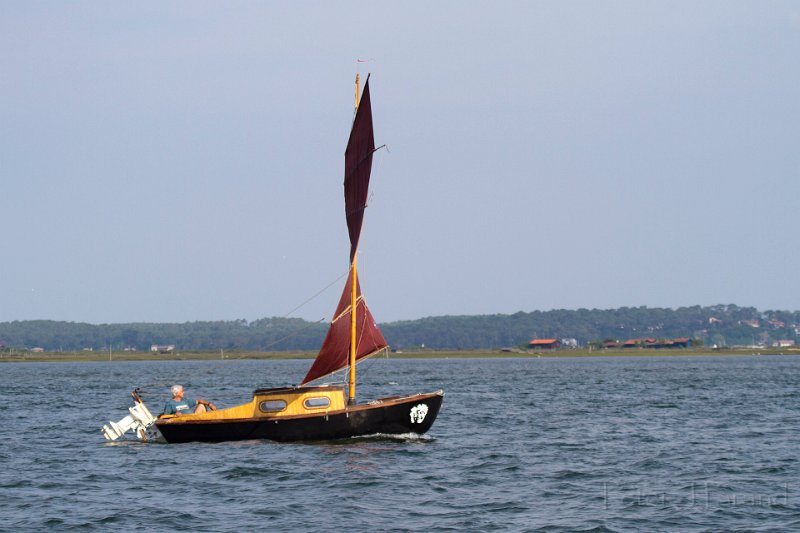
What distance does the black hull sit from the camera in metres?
39.8

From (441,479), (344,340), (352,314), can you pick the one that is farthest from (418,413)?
(441,479)

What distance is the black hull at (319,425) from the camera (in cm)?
3975

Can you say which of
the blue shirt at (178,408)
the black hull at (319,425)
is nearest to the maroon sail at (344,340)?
the black hull at (319,425)

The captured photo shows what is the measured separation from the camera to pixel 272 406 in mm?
40625

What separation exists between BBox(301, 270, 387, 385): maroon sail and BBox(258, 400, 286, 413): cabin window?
65.5 inches

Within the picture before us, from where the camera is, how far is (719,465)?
35281 millimetres

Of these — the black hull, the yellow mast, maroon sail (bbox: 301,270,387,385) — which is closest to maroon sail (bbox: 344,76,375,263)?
the yellow mast

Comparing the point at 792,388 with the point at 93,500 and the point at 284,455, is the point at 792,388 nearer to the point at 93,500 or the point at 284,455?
the point at 284,455

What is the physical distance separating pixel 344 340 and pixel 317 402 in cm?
291

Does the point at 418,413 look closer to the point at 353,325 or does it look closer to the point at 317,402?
the point at 317,402

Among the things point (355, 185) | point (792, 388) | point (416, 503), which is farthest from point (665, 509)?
point (792, 388)

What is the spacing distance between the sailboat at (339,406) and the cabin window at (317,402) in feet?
0.04

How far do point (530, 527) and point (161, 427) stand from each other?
64.9 feet

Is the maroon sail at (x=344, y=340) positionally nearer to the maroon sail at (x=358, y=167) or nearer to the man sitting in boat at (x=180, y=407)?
the maroon sail at (x=358, y=167)
